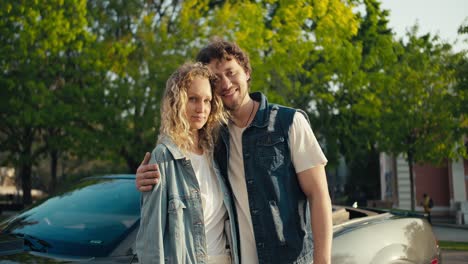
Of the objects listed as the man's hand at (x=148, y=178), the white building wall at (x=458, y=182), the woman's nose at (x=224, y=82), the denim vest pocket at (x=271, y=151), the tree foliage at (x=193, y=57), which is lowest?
the white building wall at (x=458, y=182)

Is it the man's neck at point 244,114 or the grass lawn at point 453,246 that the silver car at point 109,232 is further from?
the grass lawn at point 453,246

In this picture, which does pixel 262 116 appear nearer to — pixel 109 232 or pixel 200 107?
pixel 200 107

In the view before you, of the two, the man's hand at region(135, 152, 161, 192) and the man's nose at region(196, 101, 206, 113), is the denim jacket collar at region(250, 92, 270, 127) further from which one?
the man's hand at region(135, 152, 161, 192)

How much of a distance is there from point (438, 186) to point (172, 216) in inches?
1114

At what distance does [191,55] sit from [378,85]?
19.2 ft

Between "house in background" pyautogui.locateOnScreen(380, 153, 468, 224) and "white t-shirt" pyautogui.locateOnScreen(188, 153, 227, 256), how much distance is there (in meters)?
23.3

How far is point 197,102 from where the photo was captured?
233cm

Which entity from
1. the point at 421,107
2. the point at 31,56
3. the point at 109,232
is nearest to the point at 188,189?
the point at 109,232

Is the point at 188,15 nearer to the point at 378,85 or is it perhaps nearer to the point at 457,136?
the point at 378,85

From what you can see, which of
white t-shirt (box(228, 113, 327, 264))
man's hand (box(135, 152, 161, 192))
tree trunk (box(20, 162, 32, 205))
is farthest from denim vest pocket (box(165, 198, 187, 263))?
tree trunk (box(20, 162, 32, 205))

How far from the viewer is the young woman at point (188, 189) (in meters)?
2.13

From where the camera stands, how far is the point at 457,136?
17.9 m

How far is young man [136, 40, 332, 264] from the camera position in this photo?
7.59ft

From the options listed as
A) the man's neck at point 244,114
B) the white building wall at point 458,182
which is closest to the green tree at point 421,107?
the white building wall at point 458,182
